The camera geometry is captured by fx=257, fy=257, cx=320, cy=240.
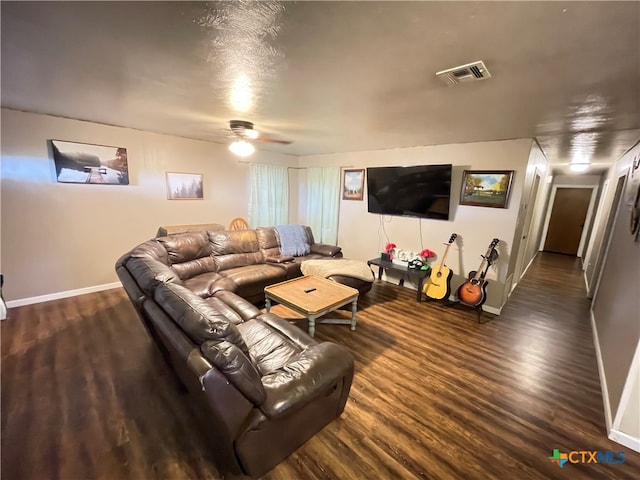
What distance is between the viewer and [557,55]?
4.38 feet

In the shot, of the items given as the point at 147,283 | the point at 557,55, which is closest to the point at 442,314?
the point at 557,55

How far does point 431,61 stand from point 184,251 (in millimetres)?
3269

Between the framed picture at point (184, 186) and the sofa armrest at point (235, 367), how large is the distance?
12.1 ft

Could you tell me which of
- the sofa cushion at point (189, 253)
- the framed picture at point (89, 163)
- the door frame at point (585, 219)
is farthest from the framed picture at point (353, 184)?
the door frame at point (585, 219)

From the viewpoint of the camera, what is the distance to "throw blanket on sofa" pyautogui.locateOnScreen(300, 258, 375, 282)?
3.47m

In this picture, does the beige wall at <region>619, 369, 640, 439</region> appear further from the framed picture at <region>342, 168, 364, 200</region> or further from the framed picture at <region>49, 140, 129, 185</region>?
the framed picture at <region>49, 140, 129, 185</region>

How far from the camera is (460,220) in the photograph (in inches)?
147

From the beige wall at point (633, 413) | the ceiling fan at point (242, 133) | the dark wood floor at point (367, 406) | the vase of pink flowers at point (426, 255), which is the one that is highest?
the ceiling fan at point (242, 133)

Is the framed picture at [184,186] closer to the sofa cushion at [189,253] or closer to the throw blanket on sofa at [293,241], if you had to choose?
the sofa cushion at [189,253]

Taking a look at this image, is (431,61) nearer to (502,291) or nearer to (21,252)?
(502,291)

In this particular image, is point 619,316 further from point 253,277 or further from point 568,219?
point 568,219

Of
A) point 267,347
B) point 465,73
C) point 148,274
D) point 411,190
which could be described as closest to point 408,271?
point 411,190

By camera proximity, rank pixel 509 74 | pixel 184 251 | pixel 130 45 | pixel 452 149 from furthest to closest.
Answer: pixel 452 149, pixel 184 251, pixel 509 74, pixel 130 45

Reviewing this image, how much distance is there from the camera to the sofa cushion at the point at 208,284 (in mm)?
2877
